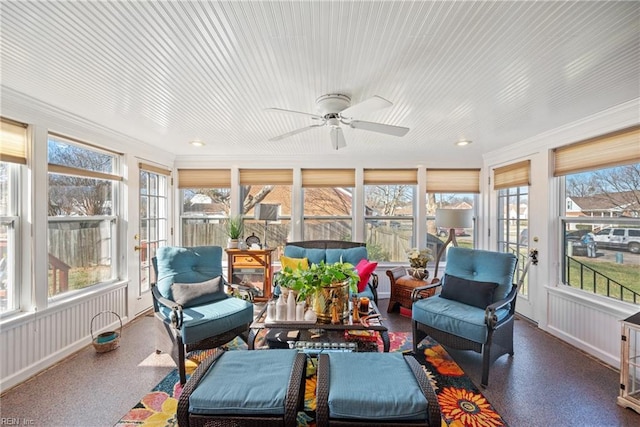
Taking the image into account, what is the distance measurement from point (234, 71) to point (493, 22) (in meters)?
1.55

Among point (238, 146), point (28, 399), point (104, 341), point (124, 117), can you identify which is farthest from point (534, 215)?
point (28, 399)

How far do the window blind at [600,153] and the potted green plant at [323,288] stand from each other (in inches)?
109

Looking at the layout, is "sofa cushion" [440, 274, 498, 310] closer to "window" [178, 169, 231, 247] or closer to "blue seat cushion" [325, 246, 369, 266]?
"blue seat cushion" [325, 246, 369, 266]

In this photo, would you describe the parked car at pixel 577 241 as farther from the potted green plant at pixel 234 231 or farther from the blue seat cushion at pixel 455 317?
the potted green plant at pixel 234 231

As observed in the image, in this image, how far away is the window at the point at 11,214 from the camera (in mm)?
2346

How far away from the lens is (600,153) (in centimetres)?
279

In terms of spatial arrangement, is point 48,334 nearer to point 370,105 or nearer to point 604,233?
point 370,105

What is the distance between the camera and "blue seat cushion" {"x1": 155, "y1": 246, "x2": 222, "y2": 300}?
2.89 m

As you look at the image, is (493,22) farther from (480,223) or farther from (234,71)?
(480,223)

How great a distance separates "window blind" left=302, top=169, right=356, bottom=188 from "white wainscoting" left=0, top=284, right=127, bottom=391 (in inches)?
121

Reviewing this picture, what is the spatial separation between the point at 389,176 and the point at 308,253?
1.98m

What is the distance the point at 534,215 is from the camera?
359cm

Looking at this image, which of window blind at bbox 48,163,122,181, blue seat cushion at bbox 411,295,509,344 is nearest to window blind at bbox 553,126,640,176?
blue seat cushion at bbox 411,295,509,344

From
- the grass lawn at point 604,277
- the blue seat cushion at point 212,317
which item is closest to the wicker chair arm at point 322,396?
the blue seat cushion at point 212,317
